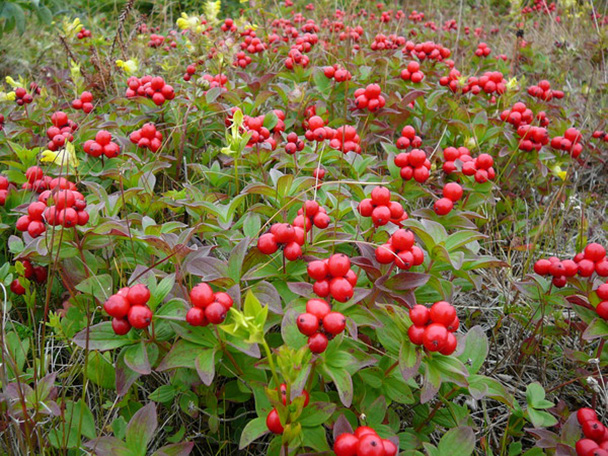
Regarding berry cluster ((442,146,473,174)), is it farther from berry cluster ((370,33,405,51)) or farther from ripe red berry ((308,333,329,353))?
berry cluster ((370,33,405,51))

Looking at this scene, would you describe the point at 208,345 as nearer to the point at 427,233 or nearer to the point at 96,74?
the point at 427,233

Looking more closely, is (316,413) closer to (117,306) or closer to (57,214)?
(117,306)

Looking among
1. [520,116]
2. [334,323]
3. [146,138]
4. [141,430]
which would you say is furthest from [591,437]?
[146,138]

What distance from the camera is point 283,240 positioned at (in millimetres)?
1851

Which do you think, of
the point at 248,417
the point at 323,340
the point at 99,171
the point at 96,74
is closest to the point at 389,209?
the point at 323,340

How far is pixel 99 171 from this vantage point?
10.2 ft

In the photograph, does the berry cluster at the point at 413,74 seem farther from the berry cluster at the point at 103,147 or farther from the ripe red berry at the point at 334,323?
the ripe red berry at the point at 334,323

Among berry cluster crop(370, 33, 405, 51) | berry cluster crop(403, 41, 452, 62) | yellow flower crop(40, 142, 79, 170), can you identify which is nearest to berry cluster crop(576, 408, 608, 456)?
yellow flower crop(40, 142, 79, 170)

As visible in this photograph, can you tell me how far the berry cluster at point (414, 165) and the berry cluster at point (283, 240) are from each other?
38.7 inches

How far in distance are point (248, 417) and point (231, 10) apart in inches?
414

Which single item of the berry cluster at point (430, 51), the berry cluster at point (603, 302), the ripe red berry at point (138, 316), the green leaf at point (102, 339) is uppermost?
the berry cluster at point (430, 51)

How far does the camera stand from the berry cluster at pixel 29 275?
7.79 ft

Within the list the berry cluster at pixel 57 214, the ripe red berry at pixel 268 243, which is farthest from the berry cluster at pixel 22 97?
the ripe red berry at pixel 268 243

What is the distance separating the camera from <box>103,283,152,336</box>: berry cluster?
1.66 m
